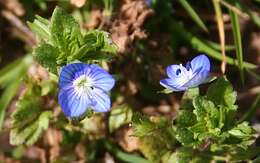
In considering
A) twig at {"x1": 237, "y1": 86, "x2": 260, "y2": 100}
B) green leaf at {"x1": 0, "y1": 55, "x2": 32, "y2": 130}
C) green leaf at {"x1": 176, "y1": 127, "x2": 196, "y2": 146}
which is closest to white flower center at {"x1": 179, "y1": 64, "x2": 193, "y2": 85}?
green leaf at {"x1": 176, "y1": 127, "x2": 196, "y2": 146}

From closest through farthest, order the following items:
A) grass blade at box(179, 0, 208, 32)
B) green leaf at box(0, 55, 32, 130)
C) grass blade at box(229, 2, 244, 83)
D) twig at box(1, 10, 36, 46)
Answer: grass blade at box(229, 2, 244, 83)
grass blade at box(179, 0, 208, 32)
green leaf at box(0, 55, 32, 130)
twig at box(1, 10, 36, 46)

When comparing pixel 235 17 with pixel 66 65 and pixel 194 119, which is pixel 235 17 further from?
pixel 66 65

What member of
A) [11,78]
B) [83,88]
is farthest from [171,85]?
[11,78]

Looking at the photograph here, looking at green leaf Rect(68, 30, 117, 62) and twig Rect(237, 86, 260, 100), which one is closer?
green leaf Rect(68, 30, 117, 62)

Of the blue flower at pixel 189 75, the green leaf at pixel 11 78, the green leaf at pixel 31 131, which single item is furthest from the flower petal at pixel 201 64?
the green leaf at pixel 11 78

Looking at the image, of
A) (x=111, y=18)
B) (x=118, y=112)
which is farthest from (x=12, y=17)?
(x=118, y=112)

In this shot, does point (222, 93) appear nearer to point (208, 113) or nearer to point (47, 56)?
point (208, 113)

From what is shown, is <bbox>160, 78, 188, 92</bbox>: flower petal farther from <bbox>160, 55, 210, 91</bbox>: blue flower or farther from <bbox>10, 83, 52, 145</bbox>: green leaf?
<bbox>10, 83, 52, 145</bbox>: green leaf

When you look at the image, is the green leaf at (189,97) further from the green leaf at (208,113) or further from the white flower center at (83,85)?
the white flower center at (83,85)
